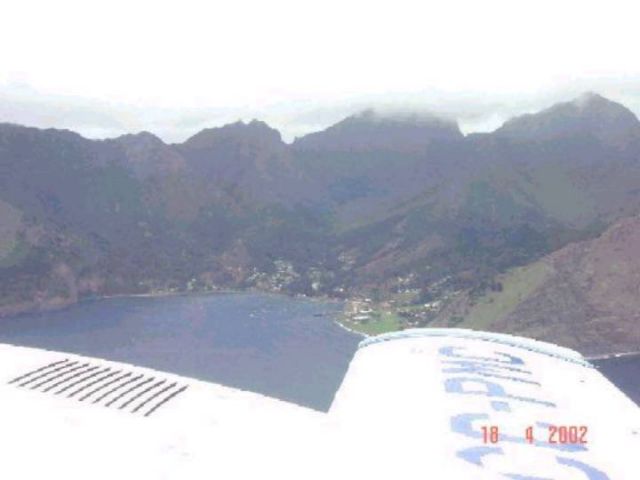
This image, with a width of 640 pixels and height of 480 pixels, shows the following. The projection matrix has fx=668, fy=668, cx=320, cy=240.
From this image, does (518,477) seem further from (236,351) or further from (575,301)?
(575,301)

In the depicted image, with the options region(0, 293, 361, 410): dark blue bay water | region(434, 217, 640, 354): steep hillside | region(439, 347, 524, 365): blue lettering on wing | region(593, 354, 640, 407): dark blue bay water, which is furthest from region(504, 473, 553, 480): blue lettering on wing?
region(434, 217, 640, 354): steep hillside

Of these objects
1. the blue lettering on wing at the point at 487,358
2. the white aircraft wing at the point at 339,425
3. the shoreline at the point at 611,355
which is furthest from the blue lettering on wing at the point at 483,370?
the shoreline at the point at 611,355

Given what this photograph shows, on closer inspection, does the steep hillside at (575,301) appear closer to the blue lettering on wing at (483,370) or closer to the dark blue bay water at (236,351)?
the dark blue bay water at (236,351)

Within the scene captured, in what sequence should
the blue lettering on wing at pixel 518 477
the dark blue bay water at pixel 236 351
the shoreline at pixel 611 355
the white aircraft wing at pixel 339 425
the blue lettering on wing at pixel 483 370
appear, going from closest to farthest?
the blue lettering on wing at pixel 518 477, the white aircraft wing at pixel 339 425, the blue lettering on wing at pixel 483 370, the dark blue bay water at pixel 236 351, the shoreline at pixel 611 355

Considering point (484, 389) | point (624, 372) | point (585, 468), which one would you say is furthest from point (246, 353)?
point (585, 468)

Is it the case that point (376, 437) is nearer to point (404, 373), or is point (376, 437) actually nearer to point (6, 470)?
point (404, 373)

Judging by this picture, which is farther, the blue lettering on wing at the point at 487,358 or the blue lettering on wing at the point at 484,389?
the blue lettering on wing at the point at 487,358

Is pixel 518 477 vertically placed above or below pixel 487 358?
above

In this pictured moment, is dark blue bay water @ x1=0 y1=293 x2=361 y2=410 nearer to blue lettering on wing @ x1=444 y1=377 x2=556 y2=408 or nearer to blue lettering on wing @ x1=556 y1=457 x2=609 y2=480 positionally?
blue lettering on wing @ x1=444 y1=377 x2=556 y2=408
